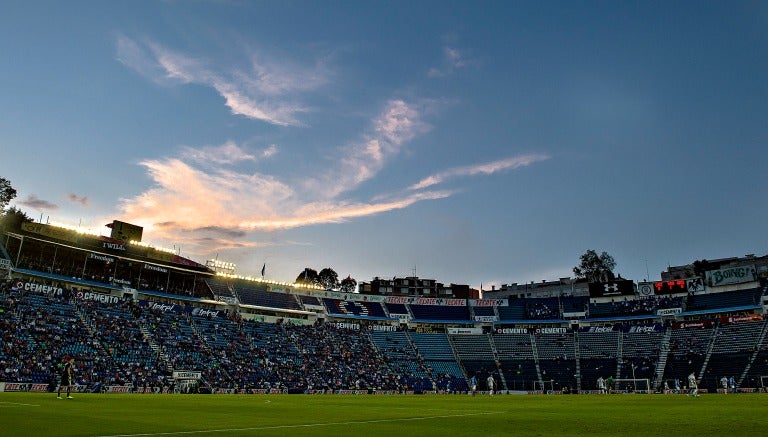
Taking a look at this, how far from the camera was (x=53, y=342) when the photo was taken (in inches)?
2320

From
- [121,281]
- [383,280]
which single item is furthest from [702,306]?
[121,281]

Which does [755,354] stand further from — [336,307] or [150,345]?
[150,345]

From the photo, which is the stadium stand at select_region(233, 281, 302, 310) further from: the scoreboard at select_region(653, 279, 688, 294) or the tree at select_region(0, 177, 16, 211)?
the scoreboard at select_region(653, 279, 688, 294)

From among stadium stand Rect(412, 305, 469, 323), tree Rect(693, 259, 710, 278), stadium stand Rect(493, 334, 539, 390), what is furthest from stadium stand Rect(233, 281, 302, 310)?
tree Rect(693, 259, 710, 278)

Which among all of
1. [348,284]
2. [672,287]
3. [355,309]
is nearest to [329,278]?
[348,284]

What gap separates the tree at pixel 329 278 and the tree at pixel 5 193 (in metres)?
89.9

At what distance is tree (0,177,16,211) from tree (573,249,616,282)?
122465mm

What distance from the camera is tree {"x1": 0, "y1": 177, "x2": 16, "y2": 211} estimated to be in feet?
300

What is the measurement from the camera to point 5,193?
301 ft

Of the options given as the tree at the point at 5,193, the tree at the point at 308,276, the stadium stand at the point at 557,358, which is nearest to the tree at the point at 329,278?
the tree at the point at 308,276

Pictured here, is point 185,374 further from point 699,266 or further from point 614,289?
point 699,266

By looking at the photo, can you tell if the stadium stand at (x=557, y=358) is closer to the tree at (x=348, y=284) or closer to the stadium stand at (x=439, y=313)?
the stadium stand at (x=439, y=313)

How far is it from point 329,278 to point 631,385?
3984 inches

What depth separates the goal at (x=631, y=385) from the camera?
79500 mm
